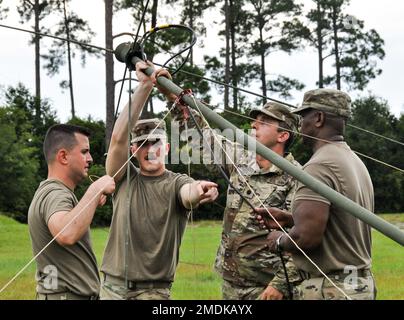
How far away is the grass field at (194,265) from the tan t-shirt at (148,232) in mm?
201

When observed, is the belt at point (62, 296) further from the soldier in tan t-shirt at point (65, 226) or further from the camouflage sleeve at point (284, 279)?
the camouflage sleeve at point (284, 279)

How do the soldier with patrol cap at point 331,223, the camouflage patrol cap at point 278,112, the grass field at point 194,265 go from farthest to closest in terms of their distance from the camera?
the grass field at point 194,265
the camouflage patrol cap at point 278,112
the soldier with patrol cap at point 331,223

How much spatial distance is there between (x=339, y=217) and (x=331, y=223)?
5 cm

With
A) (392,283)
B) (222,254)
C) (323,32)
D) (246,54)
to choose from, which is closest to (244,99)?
(246,54)

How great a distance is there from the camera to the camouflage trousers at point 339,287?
402cm

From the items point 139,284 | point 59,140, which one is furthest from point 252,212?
point 59,140

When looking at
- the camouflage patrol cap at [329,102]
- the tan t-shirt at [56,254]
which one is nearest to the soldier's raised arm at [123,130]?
the tan t-shirt at [56,254]

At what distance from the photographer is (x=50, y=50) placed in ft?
121

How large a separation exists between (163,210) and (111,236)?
1.30ft

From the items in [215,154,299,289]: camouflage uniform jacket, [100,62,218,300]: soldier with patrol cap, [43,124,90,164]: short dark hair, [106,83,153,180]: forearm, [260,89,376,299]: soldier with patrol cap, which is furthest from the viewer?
[215,154,299,289]: camouflage uniform jacket

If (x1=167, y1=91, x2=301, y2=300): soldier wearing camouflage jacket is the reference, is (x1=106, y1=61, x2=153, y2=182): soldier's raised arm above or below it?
above

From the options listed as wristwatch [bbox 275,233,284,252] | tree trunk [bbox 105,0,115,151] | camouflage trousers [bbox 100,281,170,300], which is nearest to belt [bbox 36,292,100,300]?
camouflage trousers [bbox 100,281,170,300]

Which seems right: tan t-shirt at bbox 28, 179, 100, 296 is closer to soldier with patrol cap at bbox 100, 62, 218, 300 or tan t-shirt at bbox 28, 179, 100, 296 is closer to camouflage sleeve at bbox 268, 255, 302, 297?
soldier with patrol cap at bbox 100, 62, 218, 300

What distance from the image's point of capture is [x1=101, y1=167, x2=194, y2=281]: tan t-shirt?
486 centimetres
